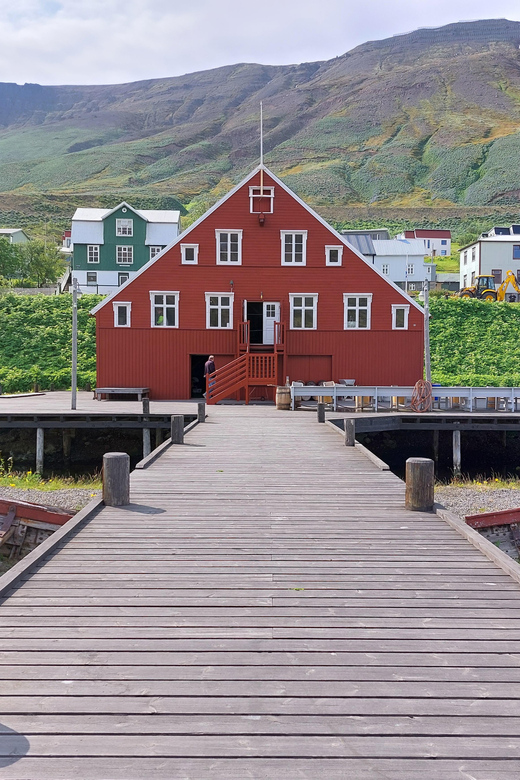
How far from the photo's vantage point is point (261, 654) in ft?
16.6

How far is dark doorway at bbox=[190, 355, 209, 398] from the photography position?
32469 millimetres

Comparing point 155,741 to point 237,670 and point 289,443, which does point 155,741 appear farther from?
point 289,443

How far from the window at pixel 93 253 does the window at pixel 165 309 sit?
1209 inches

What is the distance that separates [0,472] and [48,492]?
4.88 meters

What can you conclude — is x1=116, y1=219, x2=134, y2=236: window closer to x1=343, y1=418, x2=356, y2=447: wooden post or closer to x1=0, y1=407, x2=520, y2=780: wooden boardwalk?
x1=343, y1=418, x2=356, y2=447: wooden post

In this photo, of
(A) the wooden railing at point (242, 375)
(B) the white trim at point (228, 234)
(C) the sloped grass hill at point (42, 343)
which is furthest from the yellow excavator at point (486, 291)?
(A) the wooden railing at point (242, 375)

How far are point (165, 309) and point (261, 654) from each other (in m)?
25.9

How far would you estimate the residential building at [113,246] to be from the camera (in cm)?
5816

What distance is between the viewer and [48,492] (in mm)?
17062

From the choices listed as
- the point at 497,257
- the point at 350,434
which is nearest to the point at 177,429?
the point at 350,434

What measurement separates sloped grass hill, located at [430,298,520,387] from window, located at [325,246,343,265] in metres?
10.9

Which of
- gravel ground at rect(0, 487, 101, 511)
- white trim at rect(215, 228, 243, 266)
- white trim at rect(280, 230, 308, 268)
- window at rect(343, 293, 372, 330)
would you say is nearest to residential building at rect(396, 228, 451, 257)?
window at rect(343, 293, 372, 330)

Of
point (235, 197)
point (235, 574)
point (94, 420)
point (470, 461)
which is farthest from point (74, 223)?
point (235, 574)

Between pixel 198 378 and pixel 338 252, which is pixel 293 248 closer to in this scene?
pixel 338 252
